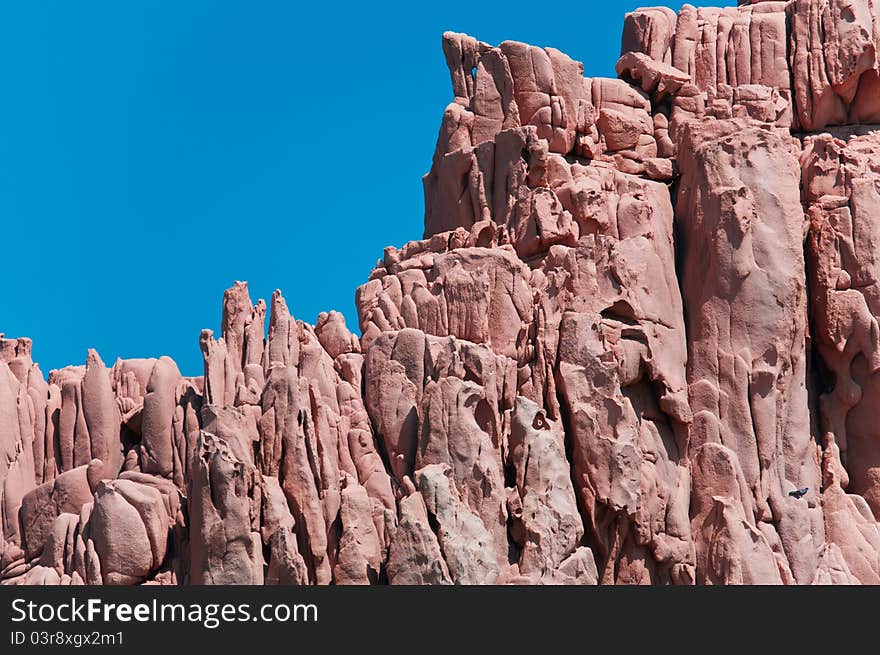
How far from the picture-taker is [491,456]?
43.1 metres

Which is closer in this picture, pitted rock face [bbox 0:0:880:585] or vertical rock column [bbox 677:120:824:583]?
pitted rock face [bbox 0:0:880:585]

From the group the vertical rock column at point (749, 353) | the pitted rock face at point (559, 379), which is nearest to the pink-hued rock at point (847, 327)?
the pitted rock face at point (559, 379)

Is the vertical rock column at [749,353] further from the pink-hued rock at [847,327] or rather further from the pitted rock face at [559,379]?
the pink-hued rock at [847,327]

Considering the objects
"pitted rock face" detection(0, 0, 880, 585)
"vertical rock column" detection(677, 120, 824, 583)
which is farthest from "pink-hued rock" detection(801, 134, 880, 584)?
"vertical rock column" detection(677, 120, 824, 583)

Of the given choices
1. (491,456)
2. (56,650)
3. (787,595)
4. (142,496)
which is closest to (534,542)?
(491,456)

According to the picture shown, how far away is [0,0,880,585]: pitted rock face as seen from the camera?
41625 mm

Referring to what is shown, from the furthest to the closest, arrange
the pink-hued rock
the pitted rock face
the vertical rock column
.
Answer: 1. the pink-hued rock
2. the vertical rock column
3. the pitted rock face

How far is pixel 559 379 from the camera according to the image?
1772 inches

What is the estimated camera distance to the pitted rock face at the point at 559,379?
1639 inches

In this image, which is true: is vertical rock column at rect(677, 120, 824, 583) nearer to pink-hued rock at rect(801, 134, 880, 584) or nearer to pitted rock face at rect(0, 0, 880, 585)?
pitted rock face at rect(0, 0, 880, 585)

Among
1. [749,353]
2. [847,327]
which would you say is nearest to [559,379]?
[749,353]

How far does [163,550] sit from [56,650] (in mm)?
5364

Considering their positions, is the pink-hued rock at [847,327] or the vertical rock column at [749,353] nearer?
the vertical rock column at [749,353]

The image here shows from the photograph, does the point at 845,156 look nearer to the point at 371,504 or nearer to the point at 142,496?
the point at 371,504
